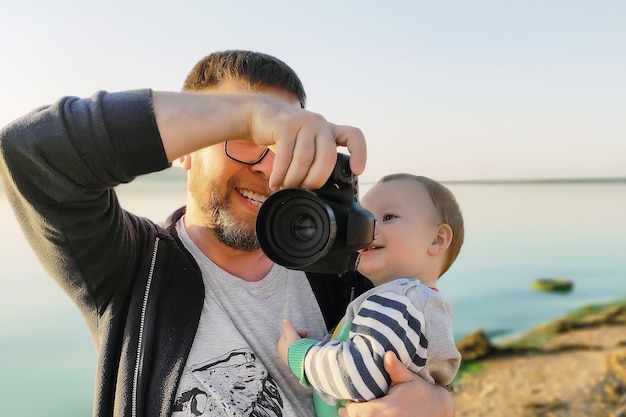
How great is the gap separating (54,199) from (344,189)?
63 cm

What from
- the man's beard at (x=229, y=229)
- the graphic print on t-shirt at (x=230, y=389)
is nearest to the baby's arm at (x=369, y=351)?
the graphic print on t-shirt at (x=230, y=389)

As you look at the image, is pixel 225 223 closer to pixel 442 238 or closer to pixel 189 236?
pixel 189 236

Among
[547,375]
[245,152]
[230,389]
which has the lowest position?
[547,375]

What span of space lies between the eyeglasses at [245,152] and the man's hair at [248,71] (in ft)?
0.84

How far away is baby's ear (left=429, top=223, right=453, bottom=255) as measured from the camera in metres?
1.82

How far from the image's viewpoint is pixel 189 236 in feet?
6.25

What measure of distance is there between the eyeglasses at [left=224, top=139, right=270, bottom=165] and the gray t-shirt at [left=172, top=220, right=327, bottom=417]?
0.29 metres

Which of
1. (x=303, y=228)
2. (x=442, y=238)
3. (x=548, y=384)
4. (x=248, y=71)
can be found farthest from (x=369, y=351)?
(x=548, y=384)

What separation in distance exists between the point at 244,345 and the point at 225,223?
393 mm

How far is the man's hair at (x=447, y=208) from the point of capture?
1.85 meters

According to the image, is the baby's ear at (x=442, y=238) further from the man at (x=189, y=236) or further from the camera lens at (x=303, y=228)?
the camera lens at (x=303, y=228)

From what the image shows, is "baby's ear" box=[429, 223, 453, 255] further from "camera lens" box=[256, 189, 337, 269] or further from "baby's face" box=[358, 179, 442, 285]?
"camera lens" box=[256, 189, 337, 269]

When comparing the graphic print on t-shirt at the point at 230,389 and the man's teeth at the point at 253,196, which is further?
the man's teeth at the point at 253,196

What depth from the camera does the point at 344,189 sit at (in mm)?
1389
